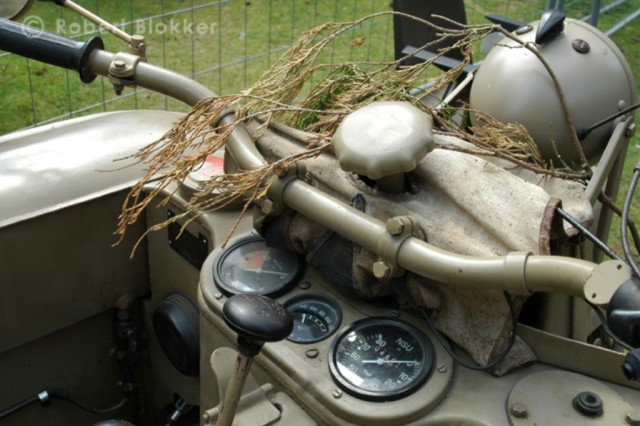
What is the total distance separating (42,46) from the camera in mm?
2287

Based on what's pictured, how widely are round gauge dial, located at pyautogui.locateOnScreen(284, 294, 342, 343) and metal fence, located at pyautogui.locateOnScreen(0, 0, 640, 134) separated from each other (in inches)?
144

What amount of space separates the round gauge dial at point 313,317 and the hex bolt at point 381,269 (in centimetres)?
20

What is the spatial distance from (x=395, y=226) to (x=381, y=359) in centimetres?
29

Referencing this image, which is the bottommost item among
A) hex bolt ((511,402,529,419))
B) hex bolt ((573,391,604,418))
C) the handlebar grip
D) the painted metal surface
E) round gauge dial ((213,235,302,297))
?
hex bolt ((511,402,529,419))

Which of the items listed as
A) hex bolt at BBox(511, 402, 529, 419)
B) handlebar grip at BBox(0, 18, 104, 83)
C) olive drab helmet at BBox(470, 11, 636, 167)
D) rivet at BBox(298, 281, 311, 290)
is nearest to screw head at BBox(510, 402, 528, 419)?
hex bolt at BBox(511, 402, 529, 419)

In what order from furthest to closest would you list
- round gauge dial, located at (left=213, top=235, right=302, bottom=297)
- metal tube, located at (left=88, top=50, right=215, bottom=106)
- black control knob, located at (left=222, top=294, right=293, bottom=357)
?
1. metal tube, located at (left=88, top=50, right=215, bottom=106)
2. round gauge dial, located at (left=213, top=235, right=302, bottom=297)
3. black control knob, located at (left=222, top=294, right=293, bottom=357)

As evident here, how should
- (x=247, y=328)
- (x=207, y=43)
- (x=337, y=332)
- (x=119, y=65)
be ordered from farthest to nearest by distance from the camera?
(x=207, y=43), (x=119, y=65), (x=337, y=332), (x=247, y=328)

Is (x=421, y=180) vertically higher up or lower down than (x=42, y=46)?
lower down

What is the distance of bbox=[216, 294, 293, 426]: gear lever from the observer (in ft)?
5.28

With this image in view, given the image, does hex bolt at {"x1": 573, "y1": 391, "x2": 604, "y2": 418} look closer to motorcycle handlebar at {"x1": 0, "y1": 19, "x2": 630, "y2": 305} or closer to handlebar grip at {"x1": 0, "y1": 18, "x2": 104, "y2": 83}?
motorcycle handlebar at {"x1": 0, "y1": 19, "x2": 630, "y2": 305}

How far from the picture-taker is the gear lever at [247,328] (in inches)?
63.4

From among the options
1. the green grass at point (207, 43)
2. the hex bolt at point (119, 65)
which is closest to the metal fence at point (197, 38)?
the green grass at point (207, 43)

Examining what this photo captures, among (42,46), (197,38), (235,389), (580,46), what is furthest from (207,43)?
(235,389)

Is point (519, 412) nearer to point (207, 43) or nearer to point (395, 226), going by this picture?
point (395, 226)
